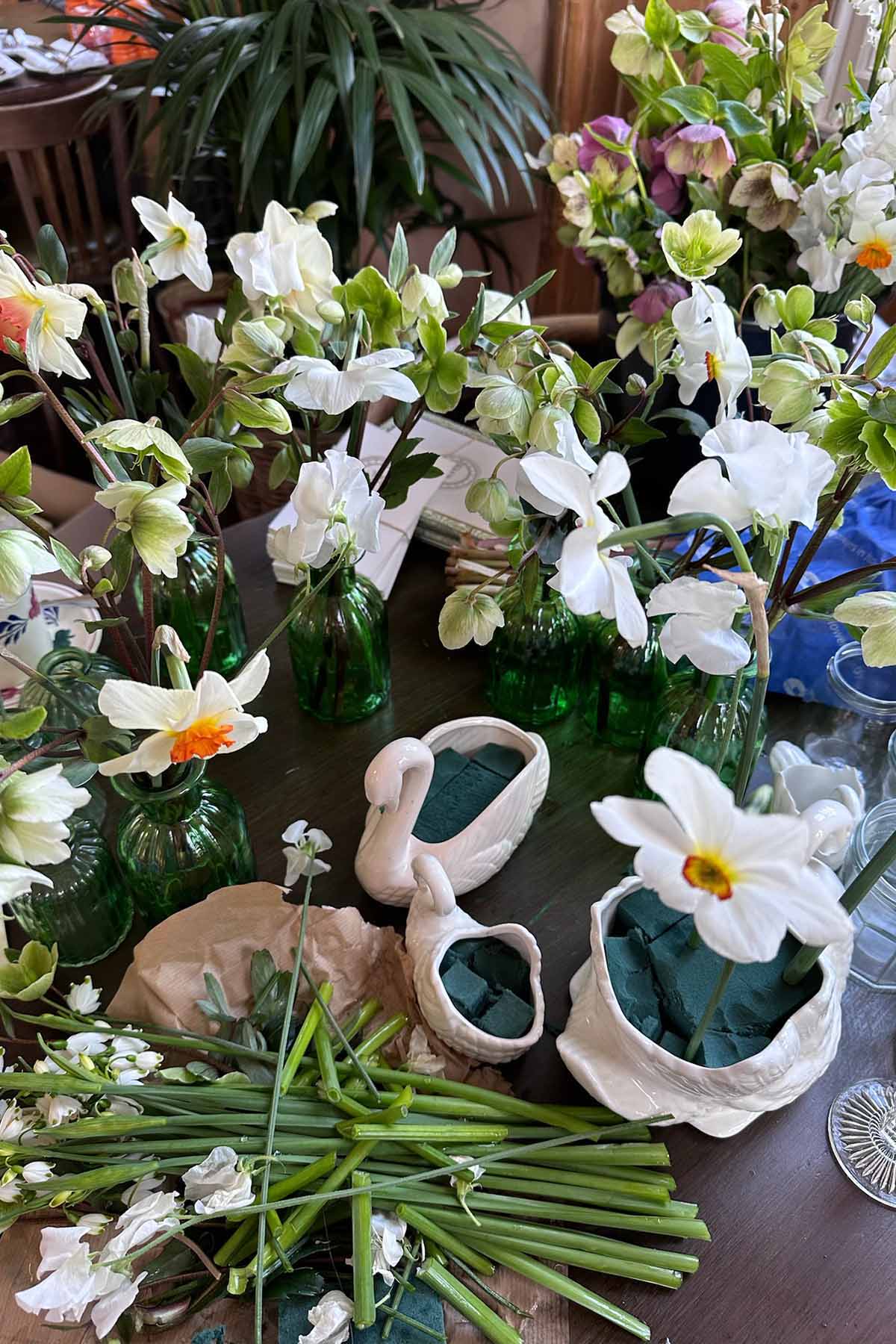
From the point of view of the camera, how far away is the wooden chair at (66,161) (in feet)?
5.37

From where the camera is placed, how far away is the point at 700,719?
74cm

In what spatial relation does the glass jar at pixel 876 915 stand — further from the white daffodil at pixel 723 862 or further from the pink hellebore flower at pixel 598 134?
the pink hellebore flower at pixel 598 134

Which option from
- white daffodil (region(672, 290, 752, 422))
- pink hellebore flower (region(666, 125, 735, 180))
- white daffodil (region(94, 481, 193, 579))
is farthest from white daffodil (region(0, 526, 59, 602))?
pink hellebore flower (region(666, 125, 735, 180))

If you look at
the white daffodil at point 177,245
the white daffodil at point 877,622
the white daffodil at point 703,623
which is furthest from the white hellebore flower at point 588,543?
the white daffodil at point 177,245

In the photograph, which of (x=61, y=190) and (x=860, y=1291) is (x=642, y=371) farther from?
(x=61, y=190)

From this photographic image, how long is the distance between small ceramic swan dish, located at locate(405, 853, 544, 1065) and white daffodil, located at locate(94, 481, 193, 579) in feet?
0.87

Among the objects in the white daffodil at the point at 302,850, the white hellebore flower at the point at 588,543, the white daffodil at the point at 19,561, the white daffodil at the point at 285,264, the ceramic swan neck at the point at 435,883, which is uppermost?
the white daffodil at the point at 285,264

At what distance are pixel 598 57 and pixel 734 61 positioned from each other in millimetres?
995

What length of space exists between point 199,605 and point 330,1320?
1.86 feet

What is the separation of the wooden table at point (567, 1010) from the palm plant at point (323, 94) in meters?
0.72

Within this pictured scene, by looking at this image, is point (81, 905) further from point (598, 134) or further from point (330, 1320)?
point (598, 134)

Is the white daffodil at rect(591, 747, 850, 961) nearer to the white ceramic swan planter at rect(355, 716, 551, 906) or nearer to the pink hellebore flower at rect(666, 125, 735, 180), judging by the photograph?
the white ceramic swan planter at rect(355, 716, 551, 906)

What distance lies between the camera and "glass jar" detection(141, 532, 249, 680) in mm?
900

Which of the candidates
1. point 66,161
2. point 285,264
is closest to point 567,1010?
point 285,264
